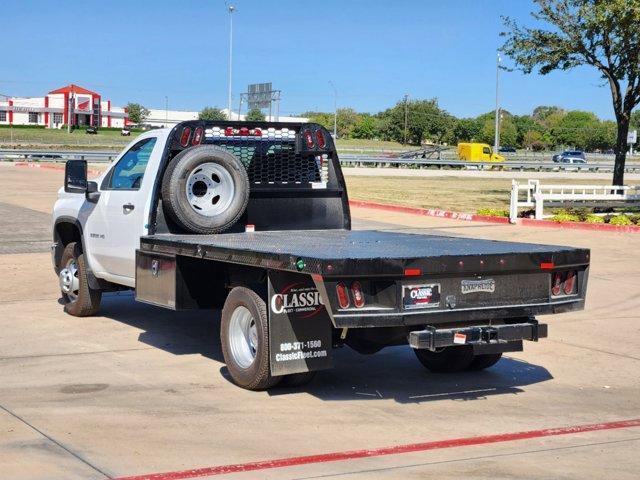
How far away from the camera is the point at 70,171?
10289 mm

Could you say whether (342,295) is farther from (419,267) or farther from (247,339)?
(247,339)

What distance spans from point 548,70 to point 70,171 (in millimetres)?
20812

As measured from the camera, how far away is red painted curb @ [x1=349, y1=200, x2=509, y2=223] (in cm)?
2525

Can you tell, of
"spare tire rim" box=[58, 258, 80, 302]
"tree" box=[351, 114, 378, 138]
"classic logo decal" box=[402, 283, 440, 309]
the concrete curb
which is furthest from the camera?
"tree" box=[351, 114, 378, 138]

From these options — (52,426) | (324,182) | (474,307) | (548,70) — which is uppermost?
(548,70)

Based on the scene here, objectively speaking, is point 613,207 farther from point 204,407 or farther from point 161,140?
point 204,407

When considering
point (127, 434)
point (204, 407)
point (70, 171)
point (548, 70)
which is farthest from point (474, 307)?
point (548, 70)

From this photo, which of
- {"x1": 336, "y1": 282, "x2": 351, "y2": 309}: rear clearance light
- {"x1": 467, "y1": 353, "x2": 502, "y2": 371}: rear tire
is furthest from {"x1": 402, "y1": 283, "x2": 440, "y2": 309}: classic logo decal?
{"x1": 467, "y1": 353, "x2": 502, "y2": 371}: rear tire

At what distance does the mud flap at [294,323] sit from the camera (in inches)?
284

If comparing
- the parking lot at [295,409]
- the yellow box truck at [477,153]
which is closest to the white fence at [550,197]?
the parking lot at [295,409]

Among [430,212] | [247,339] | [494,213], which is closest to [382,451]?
[247,339]

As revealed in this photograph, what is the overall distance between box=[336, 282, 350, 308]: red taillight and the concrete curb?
17.5m

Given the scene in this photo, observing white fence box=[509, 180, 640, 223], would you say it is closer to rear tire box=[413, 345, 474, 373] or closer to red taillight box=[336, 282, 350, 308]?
rear tire box=[413, 345, 474, 373]

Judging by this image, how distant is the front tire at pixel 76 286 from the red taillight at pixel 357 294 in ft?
15.0
